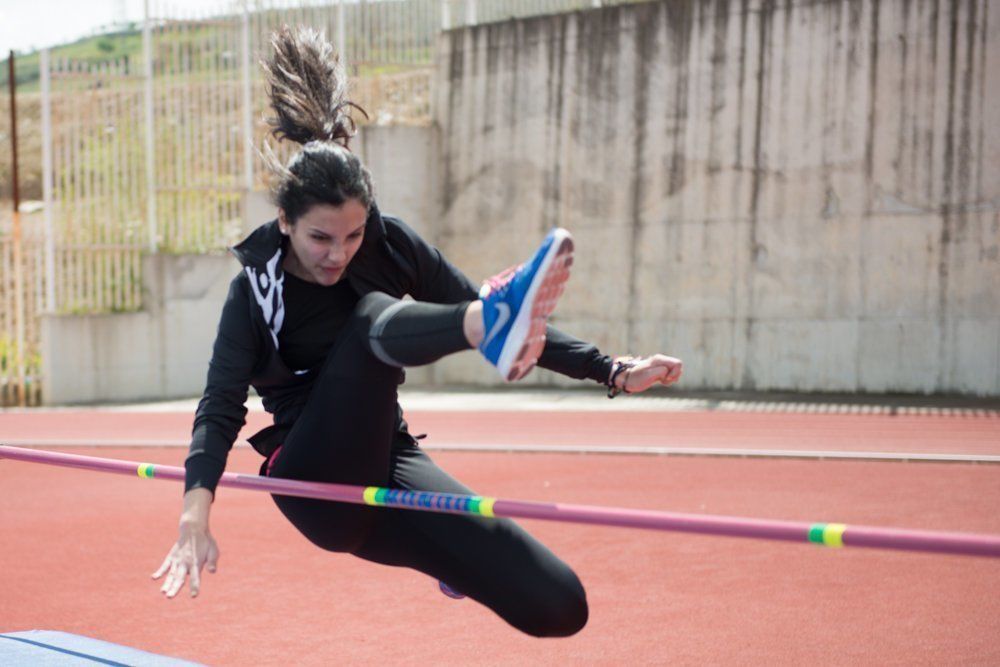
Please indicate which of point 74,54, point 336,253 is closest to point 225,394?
point 336,253

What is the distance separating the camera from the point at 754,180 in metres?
13.7

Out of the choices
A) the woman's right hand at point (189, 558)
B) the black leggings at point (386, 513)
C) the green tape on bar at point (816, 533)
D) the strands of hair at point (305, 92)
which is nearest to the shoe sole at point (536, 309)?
the black leggings at point (386, 513)

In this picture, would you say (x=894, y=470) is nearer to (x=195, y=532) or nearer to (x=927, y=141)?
(x=927, y=141)

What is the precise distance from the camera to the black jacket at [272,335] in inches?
110

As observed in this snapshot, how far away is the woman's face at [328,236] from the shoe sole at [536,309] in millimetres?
624

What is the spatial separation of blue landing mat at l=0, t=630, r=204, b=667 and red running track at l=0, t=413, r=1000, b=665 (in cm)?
38

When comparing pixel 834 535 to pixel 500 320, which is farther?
pixel 500 320

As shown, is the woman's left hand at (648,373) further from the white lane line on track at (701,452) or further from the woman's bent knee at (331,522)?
the white lane line on track at (701,452)

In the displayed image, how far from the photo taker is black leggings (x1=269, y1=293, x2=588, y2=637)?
2.80 m

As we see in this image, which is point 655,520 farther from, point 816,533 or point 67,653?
point 67,653

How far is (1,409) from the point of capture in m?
14.8

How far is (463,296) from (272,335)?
593mm

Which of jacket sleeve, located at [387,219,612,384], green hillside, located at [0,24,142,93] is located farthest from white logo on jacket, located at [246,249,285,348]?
green hillside, located at [0,24,142,93]

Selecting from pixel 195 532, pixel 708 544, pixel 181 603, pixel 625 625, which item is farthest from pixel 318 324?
pixel 708 544
